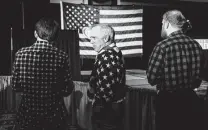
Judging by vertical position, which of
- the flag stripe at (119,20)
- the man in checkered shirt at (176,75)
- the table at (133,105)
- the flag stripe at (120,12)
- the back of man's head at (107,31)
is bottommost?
the table at (133,105)

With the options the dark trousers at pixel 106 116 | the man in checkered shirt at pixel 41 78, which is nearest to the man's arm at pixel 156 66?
the dark trousers at pixel 106 116

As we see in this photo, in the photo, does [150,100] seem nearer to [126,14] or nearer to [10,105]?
[126,14]

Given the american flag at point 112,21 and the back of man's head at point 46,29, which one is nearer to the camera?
the back of man's head at point 46,29

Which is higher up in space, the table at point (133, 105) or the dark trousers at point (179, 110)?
the dark trousers at point (179, 110)

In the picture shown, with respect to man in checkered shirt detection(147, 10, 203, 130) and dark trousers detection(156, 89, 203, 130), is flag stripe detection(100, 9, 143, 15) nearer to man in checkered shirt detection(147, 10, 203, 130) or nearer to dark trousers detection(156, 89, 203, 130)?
man in checkered shirt detection(147, 10, 203, 130)

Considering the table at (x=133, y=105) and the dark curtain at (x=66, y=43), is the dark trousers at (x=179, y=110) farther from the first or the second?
the dark curtain at (x=66, y=43)

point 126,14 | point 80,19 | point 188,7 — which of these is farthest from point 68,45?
point 188,7

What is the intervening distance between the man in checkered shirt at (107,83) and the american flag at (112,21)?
3.56 meters

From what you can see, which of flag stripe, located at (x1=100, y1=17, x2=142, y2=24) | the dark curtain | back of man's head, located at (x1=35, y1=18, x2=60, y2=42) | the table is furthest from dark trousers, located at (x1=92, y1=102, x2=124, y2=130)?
flag stripe, located at (x1=100, y1=17, x2=142, y2=24)

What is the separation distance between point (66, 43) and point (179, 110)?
3291mm

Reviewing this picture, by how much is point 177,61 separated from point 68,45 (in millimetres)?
3202

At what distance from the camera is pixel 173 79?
119 inches

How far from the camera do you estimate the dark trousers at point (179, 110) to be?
119 inches

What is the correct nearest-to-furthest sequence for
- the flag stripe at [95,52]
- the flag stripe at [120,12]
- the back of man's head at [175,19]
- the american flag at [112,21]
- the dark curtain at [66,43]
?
the back of man's head at [175,19] < the dark curtain at [66,43] < the american flag at [112,21] < the flag stripe at [95,52] < the flag stripe at [120,12]
